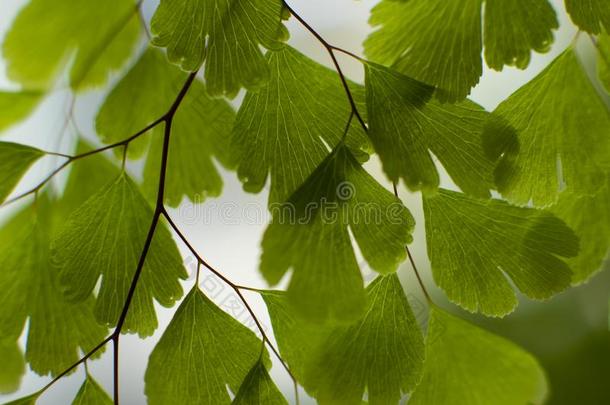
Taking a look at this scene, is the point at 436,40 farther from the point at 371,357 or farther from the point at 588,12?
the point at 371,357

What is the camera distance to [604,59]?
20.4 inches

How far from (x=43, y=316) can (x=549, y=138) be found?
0.46 meters

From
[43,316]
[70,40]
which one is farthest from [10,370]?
[70,40]

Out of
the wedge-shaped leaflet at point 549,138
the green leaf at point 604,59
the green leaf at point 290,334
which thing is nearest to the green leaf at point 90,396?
the green leaf at point 290,334

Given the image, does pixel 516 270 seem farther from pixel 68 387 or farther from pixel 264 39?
pixel 68 387

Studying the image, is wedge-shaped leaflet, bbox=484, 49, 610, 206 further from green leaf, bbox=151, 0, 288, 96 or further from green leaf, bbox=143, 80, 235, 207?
green leaf, bbox=143, 80, 235, 207

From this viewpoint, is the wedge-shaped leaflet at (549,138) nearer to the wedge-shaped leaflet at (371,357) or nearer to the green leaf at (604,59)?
the green leaf at (604,59)

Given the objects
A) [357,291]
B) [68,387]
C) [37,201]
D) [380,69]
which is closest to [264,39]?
[380,69]

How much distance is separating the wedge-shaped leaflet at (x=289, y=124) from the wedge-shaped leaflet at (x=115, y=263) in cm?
11

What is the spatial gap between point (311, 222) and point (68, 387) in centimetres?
91

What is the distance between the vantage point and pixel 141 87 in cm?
67

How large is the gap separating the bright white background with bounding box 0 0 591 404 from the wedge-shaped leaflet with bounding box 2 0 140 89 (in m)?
0.02

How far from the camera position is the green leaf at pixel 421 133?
44cm

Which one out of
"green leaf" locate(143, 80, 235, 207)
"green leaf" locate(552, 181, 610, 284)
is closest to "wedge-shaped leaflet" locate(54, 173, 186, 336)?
"green leaf" locate(143, 80, 235, 207)
